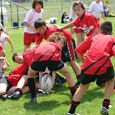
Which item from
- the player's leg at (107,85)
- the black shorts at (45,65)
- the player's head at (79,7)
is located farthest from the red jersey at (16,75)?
the player's leg at (107,85)

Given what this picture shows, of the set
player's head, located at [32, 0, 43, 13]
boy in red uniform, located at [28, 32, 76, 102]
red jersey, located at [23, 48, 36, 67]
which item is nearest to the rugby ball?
Result: red jersey, located at [23, 48, 36, 67]

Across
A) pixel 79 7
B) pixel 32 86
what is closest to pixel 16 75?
pixel 32 86

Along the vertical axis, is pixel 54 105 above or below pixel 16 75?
below

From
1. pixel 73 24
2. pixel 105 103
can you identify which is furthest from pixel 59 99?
pixel 73 24

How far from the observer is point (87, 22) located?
8180 millimetres

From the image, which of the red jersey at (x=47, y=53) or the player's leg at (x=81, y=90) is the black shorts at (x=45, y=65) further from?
the player's leg at (x=81, y=90)

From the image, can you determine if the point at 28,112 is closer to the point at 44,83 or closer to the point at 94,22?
the point at 44,83

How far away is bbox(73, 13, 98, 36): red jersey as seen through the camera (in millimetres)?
8141

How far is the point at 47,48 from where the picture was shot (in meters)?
6.13

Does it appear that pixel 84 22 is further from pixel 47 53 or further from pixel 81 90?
pixel 81 90

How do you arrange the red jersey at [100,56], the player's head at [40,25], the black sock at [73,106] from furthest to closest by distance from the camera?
1. the player's head at [40,25]
2. the black sock at [73,106]
3. the red jersey at [100,56]

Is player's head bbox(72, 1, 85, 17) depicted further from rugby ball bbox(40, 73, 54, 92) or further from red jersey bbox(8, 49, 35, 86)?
rugby ball bbox(40, 73, 54, 92)

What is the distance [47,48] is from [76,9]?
2038mm

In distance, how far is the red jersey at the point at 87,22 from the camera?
814 centimetres
